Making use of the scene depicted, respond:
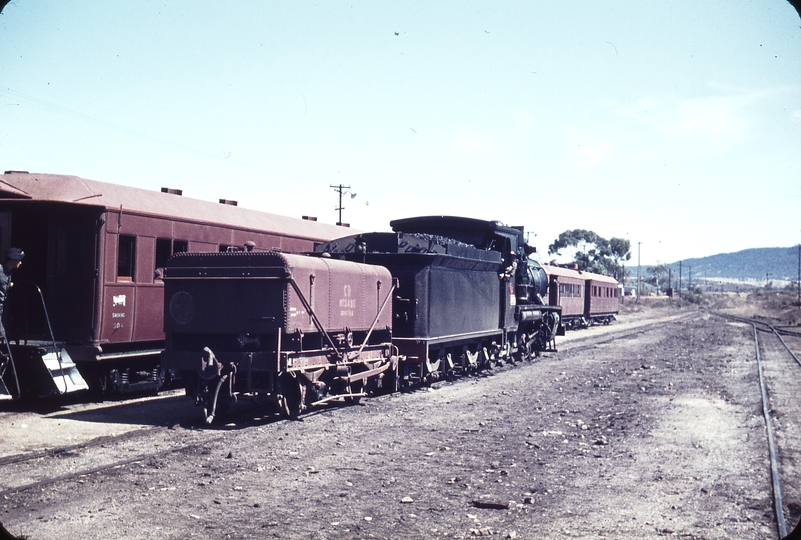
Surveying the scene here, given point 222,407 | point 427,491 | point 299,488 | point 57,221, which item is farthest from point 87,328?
point 427,491

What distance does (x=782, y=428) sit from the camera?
34.2 feet

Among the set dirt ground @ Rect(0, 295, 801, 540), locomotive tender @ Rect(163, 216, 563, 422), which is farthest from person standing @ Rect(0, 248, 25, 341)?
locomotive tender @ Rect(163, 216, 563, 422)

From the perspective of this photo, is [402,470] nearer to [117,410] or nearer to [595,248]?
[117,410]

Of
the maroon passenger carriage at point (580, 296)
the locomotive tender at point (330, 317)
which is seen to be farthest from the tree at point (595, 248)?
the locomotive tender at point (330, 317)

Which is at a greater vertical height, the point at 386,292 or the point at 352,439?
the point at 386,292

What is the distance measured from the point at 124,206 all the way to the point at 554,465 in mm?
8320

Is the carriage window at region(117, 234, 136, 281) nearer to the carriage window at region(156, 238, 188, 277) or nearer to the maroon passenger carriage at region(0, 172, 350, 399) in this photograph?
the maroon passenger carriage at region(0, 172, 350, 399)

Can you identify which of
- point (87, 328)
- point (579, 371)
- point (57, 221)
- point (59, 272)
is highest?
point (57, 221)

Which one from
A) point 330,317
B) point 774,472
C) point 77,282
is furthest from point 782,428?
point 77,282

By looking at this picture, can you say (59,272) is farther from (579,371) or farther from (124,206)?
(579,371)

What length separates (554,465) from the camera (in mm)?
7605

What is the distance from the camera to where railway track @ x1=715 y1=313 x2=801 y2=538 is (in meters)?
6.39

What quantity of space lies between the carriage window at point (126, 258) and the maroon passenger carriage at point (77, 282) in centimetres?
2

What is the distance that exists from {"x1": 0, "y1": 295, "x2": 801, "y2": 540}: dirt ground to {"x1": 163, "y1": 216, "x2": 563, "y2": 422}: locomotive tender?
1.91ft
